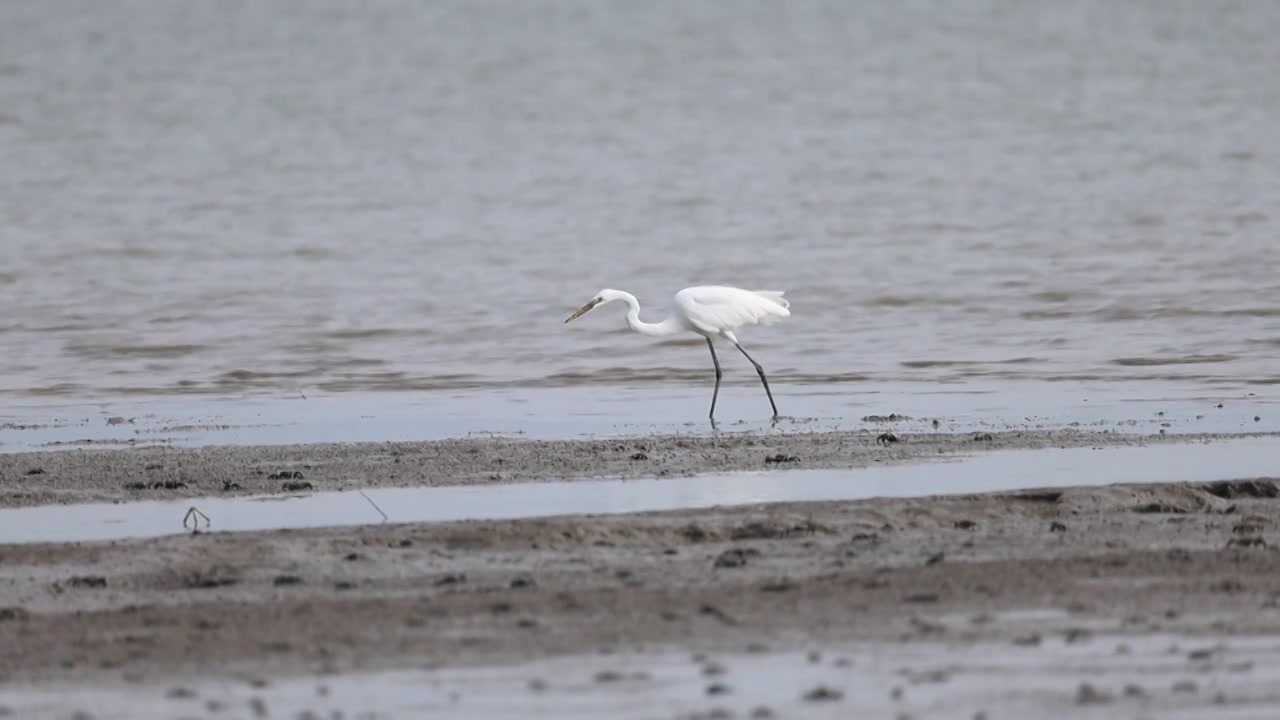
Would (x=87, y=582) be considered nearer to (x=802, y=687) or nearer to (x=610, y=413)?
(x=802, y=687)

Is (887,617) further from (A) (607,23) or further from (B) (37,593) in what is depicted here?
(A) (607,23)

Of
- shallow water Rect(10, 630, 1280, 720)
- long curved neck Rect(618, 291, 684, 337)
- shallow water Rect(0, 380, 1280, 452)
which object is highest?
long curved neck Rect(618, 291, 684, 337)

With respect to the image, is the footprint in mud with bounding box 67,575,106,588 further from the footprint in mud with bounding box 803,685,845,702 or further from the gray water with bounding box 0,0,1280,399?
the gray water with bounding box 0,0,1280,399

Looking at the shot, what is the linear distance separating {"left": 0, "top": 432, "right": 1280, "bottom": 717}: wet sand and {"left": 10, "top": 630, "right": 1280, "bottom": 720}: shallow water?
0.07 ft

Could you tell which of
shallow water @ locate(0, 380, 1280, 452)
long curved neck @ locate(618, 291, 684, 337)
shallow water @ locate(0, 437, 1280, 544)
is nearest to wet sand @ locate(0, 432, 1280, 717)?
shallow water @ locate(0, 437, 1280, 544)

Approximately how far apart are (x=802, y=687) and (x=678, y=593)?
1366 mm

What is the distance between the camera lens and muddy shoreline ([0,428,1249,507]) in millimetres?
11125

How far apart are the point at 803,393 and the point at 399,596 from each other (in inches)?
338

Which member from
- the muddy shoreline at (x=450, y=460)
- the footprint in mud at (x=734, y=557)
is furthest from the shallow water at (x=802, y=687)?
the muddy shoreline at (x=450, y=460)

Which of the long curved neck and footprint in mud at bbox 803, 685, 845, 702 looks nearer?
footprint in mud at bbox 803, 685, 845, 702

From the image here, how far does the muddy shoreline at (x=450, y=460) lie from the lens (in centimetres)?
1112

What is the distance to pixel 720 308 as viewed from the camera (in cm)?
1683

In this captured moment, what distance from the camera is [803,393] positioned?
16.4 meters

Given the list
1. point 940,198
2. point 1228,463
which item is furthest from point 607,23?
point 1228,463
